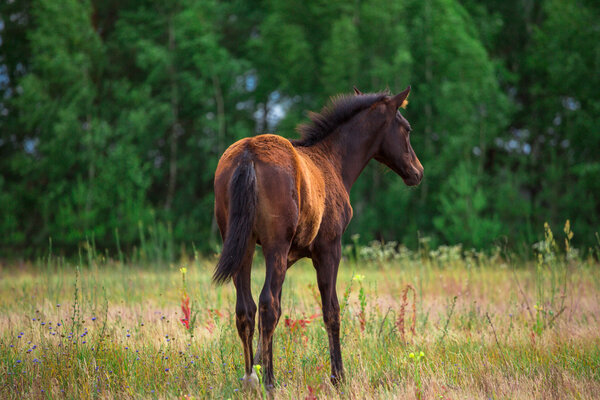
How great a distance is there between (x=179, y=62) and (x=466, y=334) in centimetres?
1635

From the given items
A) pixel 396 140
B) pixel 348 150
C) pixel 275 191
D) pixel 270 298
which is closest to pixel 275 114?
pixel 396 140

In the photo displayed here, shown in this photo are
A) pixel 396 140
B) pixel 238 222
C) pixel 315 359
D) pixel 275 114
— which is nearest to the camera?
pixel 238 222

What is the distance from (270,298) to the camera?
366cm

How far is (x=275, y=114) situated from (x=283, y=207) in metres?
17.9

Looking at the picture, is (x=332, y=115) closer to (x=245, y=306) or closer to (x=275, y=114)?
(x=245, y=306)

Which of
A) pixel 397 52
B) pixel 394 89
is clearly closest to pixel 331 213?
pixel 394 89

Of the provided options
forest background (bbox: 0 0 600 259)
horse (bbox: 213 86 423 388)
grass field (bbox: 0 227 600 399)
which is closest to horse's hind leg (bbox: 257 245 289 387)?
horse (bbox: 213 86 423 388)

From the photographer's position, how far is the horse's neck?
5102 millimetres

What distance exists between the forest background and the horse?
10.3 m

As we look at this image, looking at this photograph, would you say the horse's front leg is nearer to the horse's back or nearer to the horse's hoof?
the horse's back

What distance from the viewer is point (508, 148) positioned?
20.2 m

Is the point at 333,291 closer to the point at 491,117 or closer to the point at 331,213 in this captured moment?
the point at 331,213

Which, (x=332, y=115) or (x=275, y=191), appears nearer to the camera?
(x=275, y=191)

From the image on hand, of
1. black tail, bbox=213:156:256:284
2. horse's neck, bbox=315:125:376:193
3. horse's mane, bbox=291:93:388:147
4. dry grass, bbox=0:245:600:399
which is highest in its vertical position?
horse's mane, bbox=291:93:388:147
